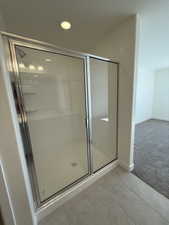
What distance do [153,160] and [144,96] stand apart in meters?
3.06

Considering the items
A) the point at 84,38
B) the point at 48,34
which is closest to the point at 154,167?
the point at 84,38

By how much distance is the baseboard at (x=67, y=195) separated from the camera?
1.19 m

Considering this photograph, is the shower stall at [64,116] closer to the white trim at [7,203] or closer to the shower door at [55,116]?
the shower door at [55,116]

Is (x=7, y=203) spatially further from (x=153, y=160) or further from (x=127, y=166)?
(x=153, y=160)

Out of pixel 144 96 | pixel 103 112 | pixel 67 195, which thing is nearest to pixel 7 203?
pixel 67 195

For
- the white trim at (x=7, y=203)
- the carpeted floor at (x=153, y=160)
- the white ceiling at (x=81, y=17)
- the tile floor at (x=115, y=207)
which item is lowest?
the tile floor at (x=115, y=207)

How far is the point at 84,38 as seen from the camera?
1999 millimetres

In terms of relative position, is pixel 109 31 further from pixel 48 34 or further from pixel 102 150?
pixel 102 150

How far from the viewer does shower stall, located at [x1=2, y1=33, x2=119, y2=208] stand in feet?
4.63

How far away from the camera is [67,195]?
136 cm

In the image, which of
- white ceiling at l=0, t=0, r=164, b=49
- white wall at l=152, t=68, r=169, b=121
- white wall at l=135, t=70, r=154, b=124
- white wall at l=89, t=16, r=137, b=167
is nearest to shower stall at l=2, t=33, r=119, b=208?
white wall at l=89, t=16, r=137, b=167

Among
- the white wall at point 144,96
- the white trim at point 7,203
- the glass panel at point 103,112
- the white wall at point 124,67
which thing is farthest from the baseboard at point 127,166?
the white wall at point 144,96

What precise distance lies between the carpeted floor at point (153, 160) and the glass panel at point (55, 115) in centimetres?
102

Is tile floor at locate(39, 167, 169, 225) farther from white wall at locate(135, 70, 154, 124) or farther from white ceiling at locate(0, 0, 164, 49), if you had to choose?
white wall at locate(135, 70, 154, 124)
